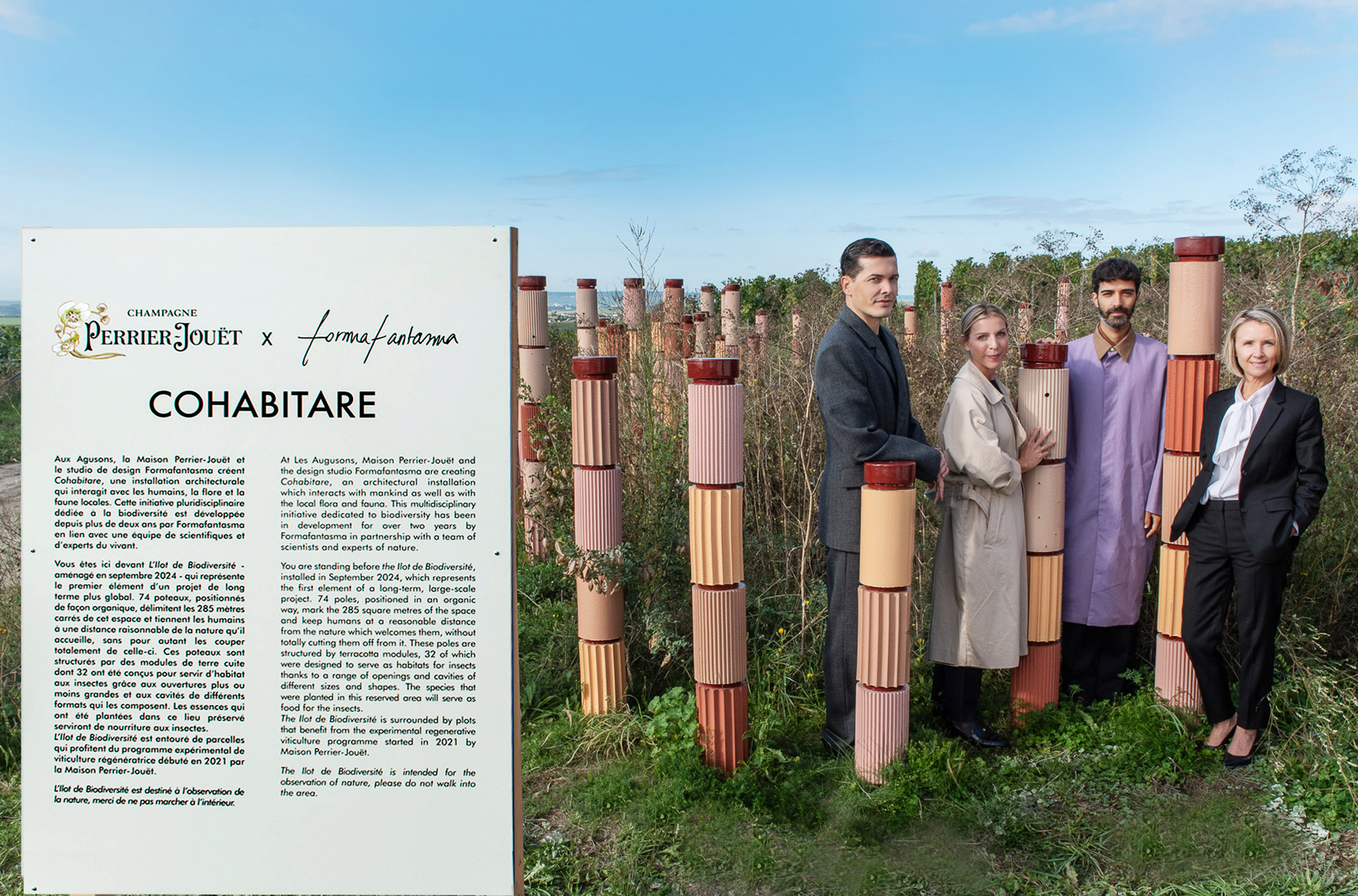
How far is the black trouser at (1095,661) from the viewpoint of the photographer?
173 inches

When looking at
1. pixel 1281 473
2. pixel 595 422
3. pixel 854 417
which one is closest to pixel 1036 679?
pixel 1281 473

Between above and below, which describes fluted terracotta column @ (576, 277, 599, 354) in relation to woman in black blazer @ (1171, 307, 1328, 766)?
above

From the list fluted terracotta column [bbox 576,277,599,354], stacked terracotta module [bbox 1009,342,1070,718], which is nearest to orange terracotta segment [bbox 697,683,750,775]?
stacked terracotta module [bbox 1009,342,1070,718]

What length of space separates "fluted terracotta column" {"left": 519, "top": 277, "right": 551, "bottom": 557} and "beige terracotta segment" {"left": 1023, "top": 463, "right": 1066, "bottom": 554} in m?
2.84

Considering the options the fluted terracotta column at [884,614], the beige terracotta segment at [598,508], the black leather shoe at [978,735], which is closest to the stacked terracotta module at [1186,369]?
the black leather shoe at [978,735]

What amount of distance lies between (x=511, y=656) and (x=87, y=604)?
1.04 metres

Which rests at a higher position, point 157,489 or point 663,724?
point 157,489

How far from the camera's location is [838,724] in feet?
13.1

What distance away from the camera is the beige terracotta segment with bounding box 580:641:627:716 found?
4199mm

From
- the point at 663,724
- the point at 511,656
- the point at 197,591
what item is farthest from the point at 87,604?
the point at 663,724

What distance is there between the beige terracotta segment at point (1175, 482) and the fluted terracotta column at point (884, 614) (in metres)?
1.23

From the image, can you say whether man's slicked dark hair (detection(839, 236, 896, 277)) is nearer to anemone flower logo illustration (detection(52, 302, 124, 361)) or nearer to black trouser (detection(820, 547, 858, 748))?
black trouser (detection(820, 547, 858, 748))

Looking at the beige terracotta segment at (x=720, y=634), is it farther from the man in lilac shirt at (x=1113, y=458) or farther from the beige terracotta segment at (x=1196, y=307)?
the beige terracotta segment at (x=1196, y=307)

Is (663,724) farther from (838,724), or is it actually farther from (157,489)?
(157,489)
